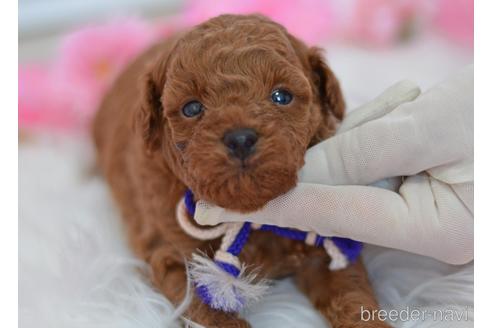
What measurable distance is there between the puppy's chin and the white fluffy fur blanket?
36 cm

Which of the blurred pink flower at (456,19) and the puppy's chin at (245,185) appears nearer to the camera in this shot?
the puppy's chin at (245,185)

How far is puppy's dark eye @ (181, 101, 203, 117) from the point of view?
130 centimetres

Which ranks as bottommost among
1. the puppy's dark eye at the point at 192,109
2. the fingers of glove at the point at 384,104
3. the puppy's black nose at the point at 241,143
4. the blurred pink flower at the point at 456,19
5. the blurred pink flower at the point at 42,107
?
the blurred pink flower at the point at 42,107

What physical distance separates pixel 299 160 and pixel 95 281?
67 centimetres

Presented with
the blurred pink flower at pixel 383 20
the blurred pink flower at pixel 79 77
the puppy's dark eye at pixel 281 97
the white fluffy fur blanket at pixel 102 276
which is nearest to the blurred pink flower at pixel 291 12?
the blurred pink flower at pixel 383 20

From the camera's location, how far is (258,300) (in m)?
1.45

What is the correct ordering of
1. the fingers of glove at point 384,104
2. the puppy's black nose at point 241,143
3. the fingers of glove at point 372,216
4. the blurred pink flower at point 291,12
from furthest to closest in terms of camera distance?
the blurred pink flower at point 291,12
the fingers of glove at point 384,104
the fingers of glove at point 372,216
the puppy's black nose at point 241,143

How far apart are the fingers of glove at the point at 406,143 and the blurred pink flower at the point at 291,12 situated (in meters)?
1.10

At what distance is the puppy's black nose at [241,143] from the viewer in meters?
1.16

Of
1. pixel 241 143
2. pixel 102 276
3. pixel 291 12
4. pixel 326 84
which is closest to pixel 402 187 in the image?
pixel 326 84

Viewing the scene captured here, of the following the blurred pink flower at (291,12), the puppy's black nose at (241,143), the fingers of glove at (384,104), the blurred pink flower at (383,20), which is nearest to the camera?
the puppy's black nose at (241,143)

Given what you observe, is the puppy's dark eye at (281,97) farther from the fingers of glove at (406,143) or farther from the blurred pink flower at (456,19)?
the blurred pink flower at (456,19)

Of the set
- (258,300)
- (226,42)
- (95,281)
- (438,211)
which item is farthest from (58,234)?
(438,211)

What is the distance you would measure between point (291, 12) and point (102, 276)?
1.35 metres
